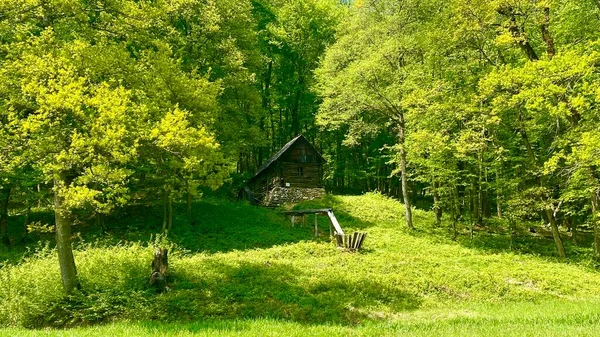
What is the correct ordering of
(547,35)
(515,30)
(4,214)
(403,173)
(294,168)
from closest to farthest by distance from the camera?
(547,35) < (515,30) < (4,214) < (403,173) < (294,168)

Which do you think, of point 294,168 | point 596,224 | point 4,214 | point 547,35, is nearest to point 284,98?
point 294,168

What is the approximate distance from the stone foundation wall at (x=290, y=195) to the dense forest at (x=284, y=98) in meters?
4.65

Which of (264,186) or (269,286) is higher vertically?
(264,186)

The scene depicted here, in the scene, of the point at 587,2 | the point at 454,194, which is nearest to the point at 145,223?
the point at 454,194

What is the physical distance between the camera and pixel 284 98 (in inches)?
1609

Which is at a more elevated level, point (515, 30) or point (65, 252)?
point (515, 30)

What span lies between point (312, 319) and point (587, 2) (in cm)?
1834

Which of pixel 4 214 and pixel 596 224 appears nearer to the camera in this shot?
pixel 596 224

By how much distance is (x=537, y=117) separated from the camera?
20156 mm

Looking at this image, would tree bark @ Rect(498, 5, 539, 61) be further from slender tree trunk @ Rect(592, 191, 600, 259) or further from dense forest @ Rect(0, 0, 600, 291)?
slender tree trunk @ Rect(592, 191, 600, 259)

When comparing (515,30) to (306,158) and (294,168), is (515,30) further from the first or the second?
(294,168)

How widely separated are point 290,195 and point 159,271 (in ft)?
61.4

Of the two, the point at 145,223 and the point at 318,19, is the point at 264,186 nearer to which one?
the point at 145,223

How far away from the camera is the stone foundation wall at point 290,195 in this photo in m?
29.8
